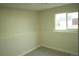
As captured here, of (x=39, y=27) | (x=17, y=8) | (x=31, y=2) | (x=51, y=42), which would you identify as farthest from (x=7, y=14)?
(x=51, y=42)

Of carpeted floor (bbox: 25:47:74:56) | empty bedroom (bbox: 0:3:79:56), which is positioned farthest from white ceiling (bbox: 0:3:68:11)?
carpeted floor (bbox: 25:47:74:56)

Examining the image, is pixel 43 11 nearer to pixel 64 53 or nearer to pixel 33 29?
pixel 33 29

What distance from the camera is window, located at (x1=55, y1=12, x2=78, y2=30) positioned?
111 cm

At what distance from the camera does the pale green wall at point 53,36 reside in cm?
113

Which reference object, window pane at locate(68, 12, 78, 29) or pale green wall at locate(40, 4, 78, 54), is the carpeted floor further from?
window pane at locate(68, 12, 78, 29)

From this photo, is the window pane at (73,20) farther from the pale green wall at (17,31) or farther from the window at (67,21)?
the pale green wall at (17,31)

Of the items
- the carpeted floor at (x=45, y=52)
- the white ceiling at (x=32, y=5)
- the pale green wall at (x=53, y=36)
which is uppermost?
the white ceiling at (x=32, y=5)

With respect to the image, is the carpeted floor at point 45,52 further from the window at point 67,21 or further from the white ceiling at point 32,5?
the white ceiling at point 32,5

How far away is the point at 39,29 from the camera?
46.4 inches

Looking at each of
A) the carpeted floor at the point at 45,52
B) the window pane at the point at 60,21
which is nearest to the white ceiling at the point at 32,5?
the window pane at the point at 60,21

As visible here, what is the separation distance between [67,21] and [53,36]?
28 centimetres

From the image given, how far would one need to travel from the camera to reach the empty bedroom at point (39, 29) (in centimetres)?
110

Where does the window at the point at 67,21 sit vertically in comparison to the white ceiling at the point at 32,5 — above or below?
below

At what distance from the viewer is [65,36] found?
1128mm
